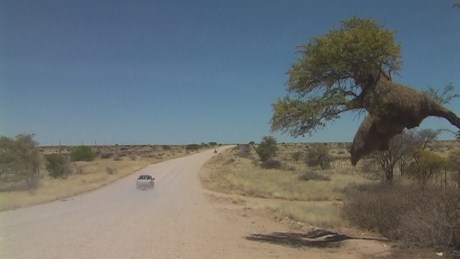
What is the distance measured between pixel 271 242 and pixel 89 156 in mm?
80083

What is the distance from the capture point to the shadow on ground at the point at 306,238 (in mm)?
16844

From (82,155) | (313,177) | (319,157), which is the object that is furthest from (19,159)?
(82,155)

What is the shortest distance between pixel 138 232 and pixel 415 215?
8.93 metres

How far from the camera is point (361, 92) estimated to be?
16.3 m

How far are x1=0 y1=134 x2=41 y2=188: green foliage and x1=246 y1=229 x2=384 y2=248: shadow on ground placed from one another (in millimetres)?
27032

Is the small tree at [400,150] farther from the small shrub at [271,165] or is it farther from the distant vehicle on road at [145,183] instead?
the small shrub at [271,165]

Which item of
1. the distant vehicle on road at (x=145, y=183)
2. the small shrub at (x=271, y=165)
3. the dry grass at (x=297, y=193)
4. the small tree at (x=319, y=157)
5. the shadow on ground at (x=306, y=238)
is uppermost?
the small tree at (x=319, y=157)

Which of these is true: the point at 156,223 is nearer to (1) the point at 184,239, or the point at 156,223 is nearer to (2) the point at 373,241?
(1) the point at 184,239

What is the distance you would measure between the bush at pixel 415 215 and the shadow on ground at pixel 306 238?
5.52 feet

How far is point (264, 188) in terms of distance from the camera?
41125mm

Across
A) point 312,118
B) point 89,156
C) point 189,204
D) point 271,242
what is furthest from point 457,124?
point 89,156

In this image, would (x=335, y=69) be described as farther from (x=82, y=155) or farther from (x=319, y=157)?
(x=82, y=155)

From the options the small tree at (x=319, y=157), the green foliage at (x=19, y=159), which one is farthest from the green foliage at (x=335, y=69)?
the small tree at (x=319, y=157)

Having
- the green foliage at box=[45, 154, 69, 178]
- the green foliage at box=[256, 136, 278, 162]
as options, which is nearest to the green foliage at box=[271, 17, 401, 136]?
the green foliage at box=[45, 154, 69, 178]
